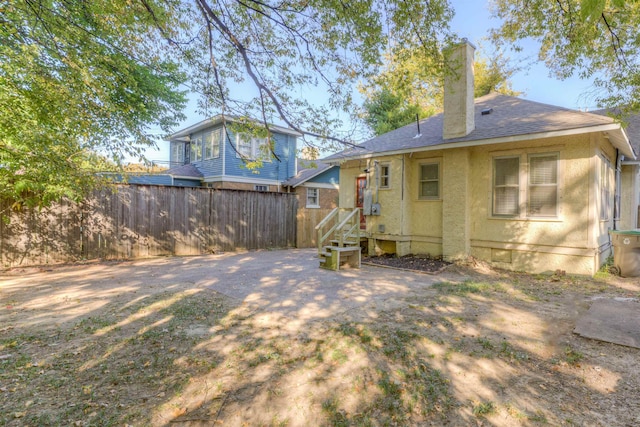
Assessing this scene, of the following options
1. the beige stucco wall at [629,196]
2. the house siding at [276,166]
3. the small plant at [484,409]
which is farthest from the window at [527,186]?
the house siding at [276,166]

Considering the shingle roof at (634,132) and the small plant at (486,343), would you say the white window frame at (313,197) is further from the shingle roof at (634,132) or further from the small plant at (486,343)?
the small plant at (486,343)

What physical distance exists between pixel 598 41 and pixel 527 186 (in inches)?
124

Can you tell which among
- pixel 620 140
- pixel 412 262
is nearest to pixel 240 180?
pixel 412 262

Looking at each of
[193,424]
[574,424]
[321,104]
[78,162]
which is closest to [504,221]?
[321,104]

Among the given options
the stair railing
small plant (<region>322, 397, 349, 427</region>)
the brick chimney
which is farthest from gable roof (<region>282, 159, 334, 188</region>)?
small plant (<region>322, 397, 349, 427</region>)

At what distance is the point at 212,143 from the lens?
16.7 metres

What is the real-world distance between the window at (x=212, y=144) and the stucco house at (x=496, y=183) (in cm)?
797

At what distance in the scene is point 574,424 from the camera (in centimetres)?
228

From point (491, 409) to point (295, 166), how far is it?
1715 centimetres

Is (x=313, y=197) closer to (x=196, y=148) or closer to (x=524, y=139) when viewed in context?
(x=196, y=148)

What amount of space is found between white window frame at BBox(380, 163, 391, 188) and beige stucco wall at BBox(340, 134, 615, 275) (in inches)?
4.5

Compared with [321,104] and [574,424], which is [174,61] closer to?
[321,104]

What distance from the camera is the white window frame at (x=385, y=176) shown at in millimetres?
9664

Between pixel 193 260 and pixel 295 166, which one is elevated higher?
pixel 295 166
